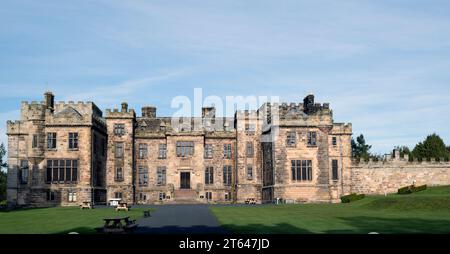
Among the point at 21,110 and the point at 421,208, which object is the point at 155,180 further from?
the point at 421,208

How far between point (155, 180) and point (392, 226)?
42582mm

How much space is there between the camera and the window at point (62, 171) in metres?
Result: 53.4

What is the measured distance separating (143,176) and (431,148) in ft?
174

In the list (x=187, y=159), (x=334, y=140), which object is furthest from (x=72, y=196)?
(x=334, y=140)

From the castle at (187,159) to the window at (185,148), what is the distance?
122mm

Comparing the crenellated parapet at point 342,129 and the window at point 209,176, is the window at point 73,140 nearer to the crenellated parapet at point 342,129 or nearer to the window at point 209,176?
the window at point 209,176

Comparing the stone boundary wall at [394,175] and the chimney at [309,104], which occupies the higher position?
the chimney at [309,104]

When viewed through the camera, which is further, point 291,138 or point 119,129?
point 119,129

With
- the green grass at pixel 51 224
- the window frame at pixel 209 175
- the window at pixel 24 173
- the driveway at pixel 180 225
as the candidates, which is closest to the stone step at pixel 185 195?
the window frame at pixel 209 175

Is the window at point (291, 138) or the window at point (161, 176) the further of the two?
the window at point (161, 176)

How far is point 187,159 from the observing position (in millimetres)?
62438

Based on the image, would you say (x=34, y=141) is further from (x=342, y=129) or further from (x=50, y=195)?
(x=342, y=129)

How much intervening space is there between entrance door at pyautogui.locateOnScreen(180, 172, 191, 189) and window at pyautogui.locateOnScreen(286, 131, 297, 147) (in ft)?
43.5

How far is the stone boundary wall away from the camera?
2542 inches
